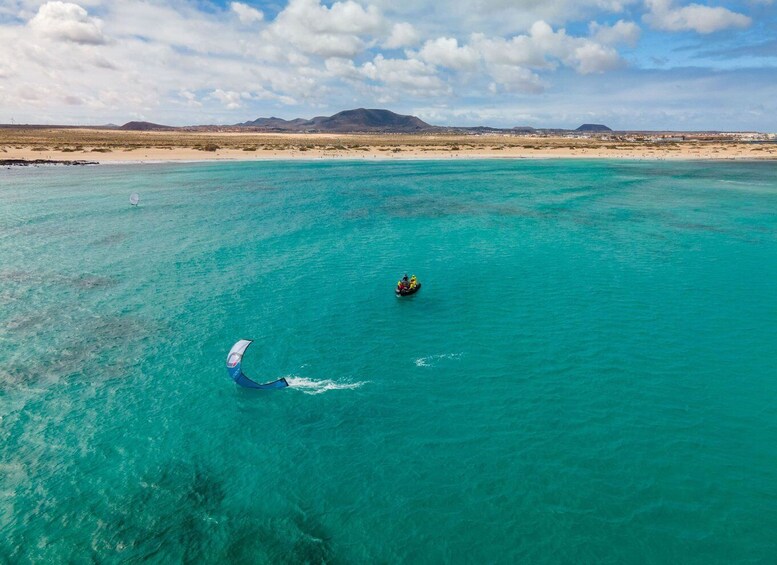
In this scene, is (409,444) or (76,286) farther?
(76,286)

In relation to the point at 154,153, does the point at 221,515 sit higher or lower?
lower

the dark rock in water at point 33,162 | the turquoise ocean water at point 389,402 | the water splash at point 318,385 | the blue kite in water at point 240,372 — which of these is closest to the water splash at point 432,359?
the turquoise ocean water at point 389,402

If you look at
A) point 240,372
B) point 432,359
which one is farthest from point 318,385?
point 432,359

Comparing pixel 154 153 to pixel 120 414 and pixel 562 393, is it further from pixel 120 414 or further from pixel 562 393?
pixel 562 393

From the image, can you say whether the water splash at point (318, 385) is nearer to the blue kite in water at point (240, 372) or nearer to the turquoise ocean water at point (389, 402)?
the turquoise ocean water at point (389, 402)

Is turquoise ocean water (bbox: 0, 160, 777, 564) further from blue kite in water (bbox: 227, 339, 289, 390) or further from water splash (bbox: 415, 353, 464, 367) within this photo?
blue kite in water (bbox: 227, 339, 289, 390)

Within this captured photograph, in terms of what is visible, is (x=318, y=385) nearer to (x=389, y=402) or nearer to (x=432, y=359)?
(x=389, y=402)

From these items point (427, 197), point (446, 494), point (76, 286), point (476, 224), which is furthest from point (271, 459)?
point (427, 197)

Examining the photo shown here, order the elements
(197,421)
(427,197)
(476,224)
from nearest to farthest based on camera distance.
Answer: (197,421) → (476,224) → (427,197)
